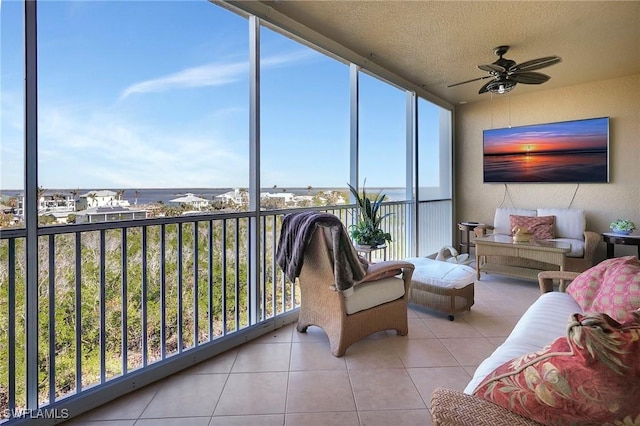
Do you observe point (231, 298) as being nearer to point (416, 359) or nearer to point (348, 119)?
point (416, 359)

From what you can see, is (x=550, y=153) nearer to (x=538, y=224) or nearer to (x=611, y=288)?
(x=538, y=224)

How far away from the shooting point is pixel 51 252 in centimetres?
165

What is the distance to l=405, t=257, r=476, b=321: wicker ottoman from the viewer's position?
9.32ft

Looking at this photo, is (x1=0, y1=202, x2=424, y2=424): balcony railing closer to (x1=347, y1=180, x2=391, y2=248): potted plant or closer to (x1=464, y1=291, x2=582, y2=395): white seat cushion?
(x1=347, y1=180, x2=391, y2=248): potted plant

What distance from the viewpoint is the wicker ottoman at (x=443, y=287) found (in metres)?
2.84

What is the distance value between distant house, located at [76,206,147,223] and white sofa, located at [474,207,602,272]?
4236 millimetres

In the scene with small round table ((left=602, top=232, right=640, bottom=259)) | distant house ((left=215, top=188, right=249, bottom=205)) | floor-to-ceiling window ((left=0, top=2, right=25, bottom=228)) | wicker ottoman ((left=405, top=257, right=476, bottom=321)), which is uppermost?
floor-to-ceiling window ((left=0, top=2, right=25, bottom=228))

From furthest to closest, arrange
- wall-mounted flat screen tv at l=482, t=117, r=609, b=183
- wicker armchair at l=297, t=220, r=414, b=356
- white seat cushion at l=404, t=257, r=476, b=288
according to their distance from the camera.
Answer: wall-mounted flat screen tv at l=482, t=117, r=609, b=183 → white seat cushion at l=404, t=257, r=476, b=288 → wicker armchair at l=297, t=220, r=414, b=356

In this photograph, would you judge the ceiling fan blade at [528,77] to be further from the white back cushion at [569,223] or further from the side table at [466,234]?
the side table at [466,234]

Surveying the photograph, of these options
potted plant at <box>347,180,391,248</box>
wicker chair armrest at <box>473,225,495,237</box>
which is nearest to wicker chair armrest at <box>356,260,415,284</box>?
potted plant at <box>347,180,391,248</box>

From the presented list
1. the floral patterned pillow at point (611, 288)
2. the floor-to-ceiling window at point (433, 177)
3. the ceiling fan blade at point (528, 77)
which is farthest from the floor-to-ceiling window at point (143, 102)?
the floor-to-ceiling window at point (433, 177)

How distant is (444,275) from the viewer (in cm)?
289

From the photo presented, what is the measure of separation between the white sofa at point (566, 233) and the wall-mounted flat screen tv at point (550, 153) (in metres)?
0.53

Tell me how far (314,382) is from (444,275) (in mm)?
1513
